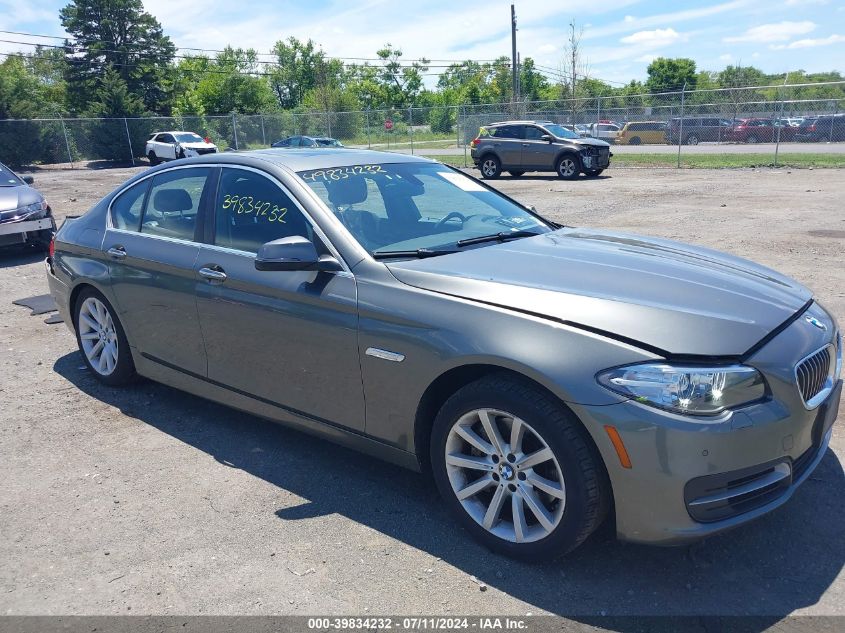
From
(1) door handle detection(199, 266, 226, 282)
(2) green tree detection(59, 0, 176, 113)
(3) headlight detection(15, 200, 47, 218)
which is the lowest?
(3) headlight detection(15, 200, 47, 218)

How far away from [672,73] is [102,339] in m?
93.3

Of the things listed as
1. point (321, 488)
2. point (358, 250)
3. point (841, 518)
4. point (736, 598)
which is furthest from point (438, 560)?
point (841, 518)

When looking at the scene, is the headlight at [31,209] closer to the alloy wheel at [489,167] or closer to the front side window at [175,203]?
the front side window at [175,203]

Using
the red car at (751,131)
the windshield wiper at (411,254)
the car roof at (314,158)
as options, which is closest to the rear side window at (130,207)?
the car roof at (314,158)

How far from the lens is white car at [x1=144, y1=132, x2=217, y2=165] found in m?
35.1

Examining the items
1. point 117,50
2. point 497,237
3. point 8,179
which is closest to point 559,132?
point 8,179

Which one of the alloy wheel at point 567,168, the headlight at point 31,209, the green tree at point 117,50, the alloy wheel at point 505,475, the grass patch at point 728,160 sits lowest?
the grass patch at point 728,160

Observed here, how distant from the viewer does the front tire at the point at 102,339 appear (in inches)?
199

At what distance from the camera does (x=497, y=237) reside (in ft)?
13.0

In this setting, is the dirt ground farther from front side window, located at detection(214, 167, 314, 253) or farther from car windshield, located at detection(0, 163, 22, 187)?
car windshield, located at detection(0, 163, 22, 187)

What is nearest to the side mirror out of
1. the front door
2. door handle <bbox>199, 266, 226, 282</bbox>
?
the front door

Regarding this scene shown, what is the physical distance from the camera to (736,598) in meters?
2.80

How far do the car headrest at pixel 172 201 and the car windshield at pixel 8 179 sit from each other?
25.4 ft

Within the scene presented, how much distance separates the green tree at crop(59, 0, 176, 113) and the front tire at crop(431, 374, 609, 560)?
49488 mm
